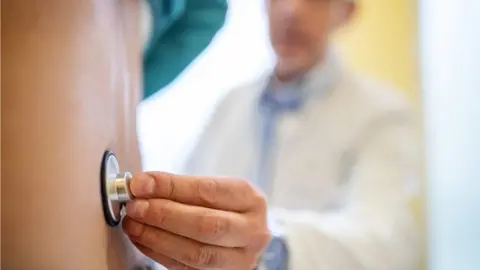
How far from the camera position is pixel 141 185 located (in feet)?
0.85

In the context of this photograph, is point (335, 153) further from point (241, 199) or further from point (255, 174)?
point (241, 199)

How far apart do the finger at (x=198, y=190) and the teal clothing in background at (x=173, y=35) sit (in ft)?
0.49

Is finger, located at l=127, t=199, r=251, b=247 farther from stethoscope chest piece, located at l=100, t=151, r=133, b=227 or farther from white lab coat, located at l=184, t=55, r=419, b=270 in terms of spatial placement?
white lab coat, located at l=184, t=55, r=419, b=270

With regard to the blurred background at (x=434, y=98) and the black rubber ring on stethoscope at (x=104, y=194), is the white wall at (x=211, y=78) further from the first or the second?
the black rubber ring on stethoscope at (x=104, y=194)

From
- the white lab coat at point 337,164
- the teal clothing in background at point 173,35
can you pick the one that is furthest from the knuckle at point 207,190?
the white lab coat at point 337,164

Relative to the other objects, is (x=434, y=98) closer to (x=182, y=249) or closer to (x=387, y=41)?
(x=387, y=41)

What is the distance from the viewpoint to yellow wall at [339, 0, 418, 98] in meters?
0.71

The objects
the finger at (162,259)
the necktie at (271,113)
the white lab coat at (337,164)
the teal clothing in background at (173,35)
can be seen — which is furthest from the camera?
the necktie at (271,113)

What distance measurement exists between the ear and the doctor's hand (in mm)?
495

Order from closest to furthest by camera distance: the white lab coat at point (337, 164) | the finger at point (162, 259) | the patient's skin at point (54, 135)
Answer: the patient's skin at point (54, 135) < the finger at point (162, 259) < the white lab coat at point (337, 164)

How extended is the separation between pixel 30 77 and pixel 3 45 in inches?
0.5

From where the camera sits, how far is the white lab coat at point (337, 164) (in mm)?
683

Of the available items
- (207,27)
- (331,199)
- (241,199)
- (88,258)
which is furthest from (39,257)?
(331,199)

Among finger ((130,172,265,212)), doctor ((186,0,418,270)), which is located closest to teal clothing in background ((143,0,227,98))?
finger ((130,172,265,212))
